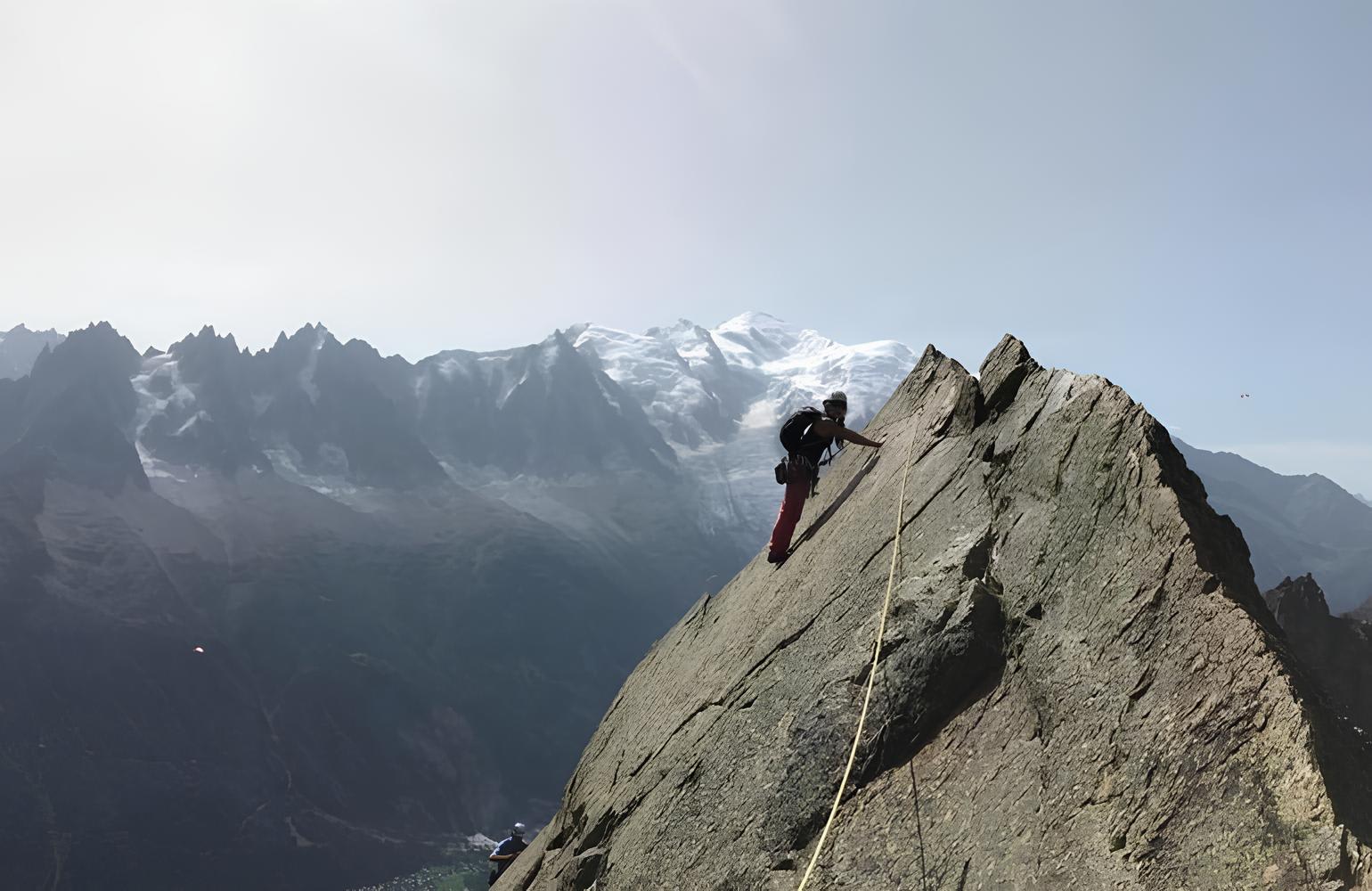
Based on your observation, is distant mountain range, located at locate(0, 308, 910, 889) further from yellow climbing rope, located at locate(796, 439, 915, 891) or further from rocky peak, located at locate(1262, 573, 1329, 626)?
yellow climbing rope, located at locate(796, 439, 915, 891)

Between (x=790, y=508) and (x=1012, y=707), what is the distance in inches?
265

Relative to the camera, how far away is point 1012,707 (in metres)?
6.96

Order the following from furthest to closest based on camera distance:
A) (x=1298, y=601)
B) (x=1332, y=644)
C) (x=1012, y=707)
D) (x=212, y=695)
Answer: (x=212, y=695)
(x=1298, y=601)
(x=1332, y=644)
(x=1012, y=707)

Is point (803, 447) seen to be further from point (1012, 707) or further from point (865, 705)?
point (1012, 707)

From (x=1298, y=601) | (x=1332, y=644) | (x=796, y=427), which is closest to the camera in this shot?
(x=796, y=427)

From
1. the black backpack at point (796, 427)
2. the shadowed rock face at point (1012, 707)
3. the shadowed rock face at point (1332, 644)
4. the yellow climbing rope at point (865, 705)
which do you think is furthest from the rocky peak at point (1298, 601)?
the yellow climbing rope at point (865, 705)

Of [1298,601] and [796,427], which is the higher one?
[796,427]

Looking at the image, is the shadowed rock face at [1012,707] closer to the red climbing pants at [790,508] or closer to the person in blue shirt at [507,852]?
the red climbing pants at [790,508]

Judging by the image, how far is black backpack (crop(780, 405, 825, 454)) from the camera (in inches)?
505

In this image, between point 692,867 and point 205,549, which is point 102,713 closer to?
point 205,549

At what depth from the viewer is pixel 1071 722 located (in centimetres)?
623

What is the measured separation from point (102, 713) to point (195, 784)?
65.3 ft

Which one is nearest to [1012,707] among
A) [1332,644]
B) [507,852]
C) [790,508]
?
[790,508]

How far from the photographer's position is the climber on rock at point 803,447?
12734 mm
